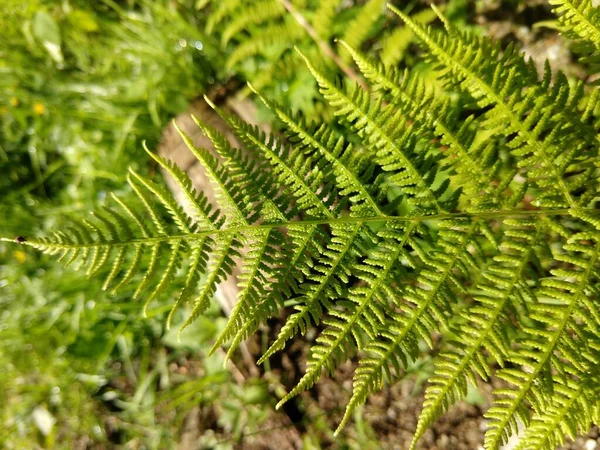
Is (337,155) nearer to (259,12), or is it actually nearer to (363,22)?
(363,22)

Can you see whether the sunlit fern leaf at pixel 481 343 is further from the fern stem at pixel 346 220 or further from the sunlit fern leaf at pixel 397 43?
the sunlit fern leaf at pixel 397 43

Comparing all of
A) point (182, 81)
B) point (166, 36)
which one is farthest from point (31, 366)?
point (166, 36)

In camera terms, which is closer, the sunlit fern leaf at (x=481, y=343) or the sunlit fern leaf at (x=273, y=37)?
the sunlit fern leaf at (x=481, y=343)

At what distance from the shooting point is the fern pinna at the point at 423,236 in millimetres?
1280

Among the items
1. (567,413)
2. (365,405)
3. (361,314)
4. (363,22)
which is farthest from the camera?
(365,405)

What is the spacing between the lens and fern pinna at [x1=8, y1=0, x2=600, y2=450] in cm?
128

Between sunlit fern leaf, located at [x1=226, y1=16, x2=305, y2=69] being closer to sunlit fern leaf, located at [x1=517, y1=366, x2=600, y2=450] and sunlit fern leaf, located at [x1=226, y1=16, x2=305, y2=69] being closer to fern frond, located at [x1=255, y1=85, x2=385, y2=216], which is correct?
fern frond, located at [x1=255, y1=85, x2=385, y2=216]

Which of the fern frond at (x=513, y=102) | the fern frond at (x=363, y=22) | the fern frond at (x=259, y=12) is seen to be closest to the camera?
the fern frond at (x=513, y=102)

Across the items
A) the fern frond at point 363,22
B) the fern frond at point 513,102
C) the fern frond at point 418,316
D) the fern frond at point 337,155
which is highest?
the fern frond at point 363,22

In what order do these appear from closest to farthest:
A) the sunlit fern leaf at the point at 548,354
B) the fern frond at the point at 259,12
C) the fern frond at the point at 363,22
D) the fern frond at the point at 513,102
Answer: the sunlit fern leaf at the point at 548,354 → the fern frond at the point at 513,102 → the fern frond at the point at 363,22 → the fern frond at the point at 259,12

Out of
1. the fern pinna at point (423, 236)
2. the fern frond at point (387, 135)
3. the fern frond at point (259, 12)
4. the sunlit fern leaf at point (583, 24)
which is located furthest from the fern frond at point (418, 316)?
the fern frond at point (259, 12)

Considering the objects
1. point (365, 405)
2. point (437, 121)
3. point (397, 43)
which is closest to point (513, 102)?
point (437, 121)

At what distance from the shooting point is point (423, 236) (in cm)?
144

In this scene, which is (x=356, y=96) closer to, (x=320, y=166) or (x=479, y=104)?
(x=320, y=166)
